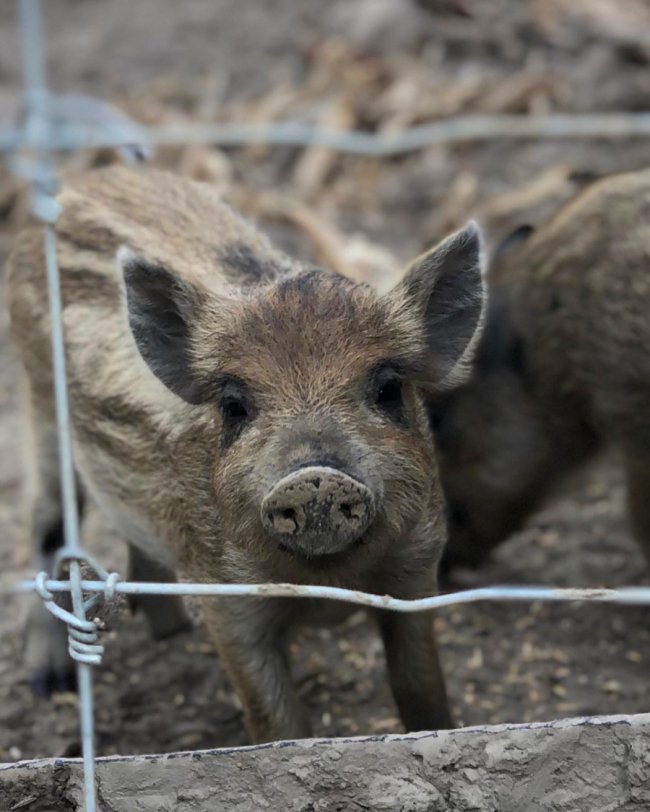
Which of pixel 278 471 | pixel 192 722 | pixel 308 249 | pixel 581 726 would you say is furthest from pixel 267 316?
pixel 308 249

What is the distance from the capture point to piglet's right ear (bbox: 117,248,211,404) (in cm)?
338

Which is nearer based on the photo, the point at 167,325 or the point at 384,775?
the point at 384,775

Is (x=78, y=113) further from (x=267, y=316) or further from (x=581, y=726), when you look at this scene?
(x=581, y=726)

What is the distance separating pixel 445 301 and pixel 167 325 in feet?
2.37

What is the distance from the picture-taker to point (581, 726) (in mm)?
2584

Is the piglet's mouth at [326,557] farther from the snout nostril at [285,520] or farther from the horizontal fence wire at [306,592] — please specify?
the horizontal fence wire at [306,592]

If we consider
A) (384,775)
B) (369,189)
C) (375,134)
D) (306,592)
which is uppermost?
(375,134)

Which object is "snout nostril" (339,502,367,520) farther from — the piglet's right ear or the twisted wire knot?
the piglet's right ear

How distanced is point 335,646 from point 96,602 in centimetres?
219

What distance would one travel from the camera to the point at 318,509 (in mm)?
2707

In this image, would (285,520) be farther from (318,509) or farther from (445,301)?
(445,301)

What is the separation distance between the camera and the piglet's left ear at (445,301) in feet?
10.9

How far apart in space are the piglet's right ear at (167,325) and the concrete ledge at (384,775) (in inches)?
42.3

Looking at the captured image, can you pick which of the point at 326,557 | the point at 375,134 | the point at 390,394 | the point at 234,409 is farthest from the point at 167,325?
the point at 375,134
